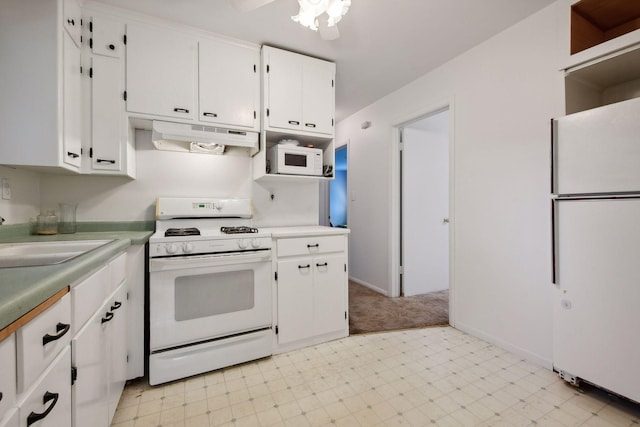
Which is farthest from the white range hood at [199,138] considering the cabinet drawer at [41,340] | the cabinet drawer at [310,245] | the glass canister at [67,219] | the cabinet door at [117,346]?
the cabinet drawer at [41,340]

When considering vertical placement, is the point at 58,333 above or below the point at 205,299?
above

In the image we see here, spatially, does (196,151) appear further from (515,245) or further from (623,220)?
(623,220)

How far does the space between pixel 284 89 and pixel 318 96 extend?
31 centimetres

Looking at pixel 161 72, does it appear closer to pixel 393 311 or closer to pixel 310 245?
pixel 310 245

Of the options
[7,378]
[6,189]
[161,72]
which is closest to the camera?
[7,378]

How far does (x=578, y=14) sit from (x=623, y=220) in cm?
132

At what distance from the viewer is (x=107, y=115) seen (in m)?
1.83

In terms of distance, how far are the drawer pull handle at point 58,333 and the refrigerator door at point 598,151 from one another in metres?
2.35

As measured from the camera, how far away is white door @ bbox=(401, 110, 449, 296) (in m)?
3.31

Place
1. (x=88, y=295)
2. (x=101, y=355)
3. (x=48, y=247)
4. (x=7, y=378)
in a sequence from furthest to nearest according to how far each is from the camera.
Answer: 1. (x=48, y=247)
2. (x=101, y=355)
3. (x=88, y=295)
4. (x=7, y=378)

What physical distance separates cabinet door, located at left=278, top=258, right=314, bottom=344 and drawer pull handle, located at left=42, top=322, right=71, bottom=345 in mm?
1290

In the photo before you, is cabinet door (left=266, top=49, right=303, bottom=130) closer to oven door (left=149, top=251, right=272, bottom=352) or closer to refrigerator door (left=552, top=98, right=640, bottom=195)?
oven door (left=149, top=251, right=272, bottom=352)

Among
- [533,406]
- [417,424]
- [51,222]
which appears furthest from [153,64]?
[533,406]

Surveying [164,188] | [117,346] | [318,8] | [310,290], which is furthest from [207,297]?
[318,8]
